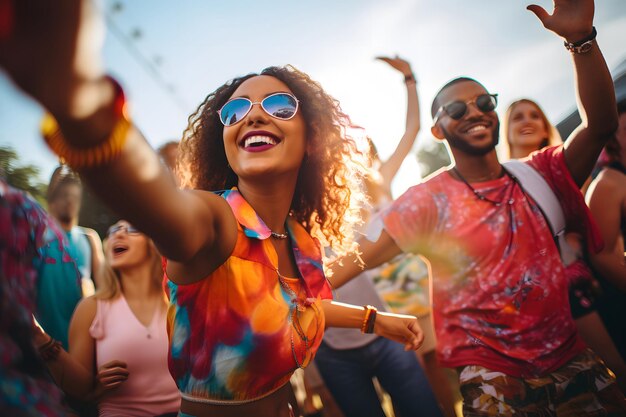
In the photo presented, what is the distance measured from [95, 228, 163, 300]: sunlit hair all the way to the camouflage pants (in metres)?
2.16

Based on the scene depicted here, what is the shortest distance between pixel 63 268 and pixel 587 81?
371 centimetres

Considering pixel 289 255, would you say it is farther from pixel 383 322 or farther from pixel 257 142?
pixel 383 322

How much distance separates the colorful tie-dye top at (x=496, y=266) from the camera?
210cm

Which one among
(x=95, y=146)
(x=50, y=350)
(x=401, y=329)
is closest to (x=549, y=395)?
(x=401, y=329)

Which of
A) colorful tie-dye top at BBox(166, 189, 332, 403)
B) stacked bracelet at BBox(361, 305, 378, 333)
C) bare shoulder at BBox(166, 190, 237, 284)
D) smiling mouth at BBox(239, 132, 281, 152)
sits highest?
smiling mouth at BBox(239, 132, 281, 152)

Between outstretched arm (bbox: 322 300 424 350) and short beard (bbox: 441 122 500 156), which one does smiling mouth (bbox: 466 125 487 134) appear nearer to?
short beard (bbox: 441 122 500 156)

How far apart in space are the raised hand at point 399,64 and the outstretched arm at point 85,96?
133 inches

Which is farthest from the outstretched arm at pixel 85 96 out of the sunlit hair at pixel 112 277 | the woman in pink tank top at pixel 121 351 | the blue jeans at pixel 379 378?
the blue jeans at pixel 379 378

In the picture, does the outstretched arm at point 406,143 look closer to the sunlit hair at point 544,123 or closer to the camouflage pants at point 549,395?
the sunlit hair at point 544,123

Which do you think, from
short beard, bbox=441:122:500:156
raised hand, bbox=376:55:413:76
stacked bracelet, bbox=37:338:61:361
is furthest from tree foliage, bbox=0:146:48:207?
raised hand, bbox=376:55:413:76

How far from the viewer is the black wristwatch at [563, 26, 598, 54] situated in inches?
82.0

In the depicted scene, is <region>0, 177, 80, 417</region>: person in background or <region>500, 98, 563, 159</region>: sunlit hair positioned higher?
<region>500, 98, 563, 159</region>: sunlit hair

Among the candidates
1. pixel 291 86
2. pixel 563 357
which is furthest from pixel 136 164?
pixel 563 357

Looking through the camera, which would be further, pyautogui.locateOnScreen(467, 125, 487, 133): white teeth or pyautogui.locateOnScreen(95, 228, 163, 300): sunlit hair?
pyautogui.locateOnScreen(95, 228, 163, 300): sunlit hair
